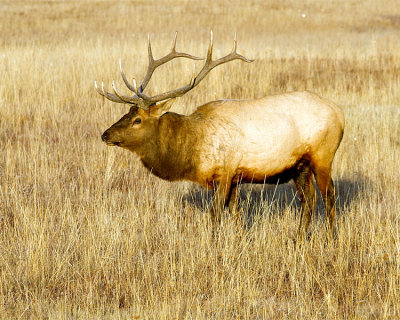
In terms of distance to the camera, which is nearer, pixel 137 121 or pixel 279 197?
pixel 137 121

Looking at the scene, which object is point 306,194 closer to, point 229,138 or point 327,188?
point 327,188

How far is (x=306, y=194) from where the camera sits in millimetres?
6312

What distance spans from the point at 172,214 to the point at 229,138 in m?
0.98

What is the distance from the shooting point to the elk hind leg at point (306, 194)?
611 cm

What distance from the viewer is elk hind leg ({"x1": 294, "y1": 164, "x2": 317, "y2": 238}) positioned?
6.11 meters

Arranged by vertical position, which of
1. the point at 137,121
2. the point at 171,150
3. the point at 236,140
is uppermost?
the point at 137,121

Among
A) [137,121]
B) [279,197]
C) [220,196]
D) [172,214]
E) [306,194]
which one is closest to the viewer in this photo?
[220,196]

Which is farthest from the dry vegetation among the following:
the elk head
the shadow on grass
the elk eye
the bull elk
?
the elk eye

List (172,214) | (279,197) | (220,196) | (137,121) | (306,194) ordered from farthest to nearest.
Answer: (279,197)
(306,194)
(172,214)
(137,121)
(220,196)

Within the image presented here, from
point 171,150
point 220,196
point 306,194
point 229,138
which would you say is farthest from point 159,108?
point 306,194

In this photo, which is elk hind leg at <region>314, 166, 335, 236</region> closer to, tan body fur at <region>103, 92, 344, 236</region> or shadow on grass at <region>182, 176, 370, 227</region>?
tan body fur at <region>103, 92, 344, 236</region>

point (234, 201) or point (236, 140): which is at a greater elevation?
point (236, 140)

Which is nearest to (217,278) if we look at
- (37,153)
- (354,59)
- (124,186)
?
(124,186)

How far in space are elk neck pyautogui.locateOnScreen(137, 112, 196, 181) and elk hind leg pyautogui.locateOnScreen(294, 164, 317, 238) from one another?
1159mm
